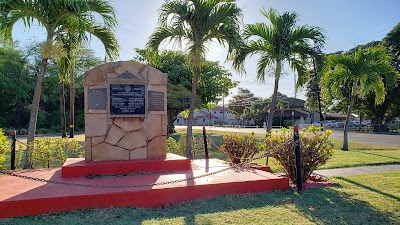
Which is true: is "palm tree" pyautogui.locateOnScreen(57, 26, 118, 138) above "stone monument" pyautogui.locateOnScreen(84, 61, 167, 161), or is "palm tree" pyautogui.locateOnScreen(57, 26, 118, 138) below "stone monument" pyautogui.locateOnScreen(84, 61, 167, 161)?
above

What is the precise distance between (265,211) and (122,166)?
326 cm

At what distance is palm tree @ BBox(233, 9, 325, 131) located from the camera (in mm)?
10836

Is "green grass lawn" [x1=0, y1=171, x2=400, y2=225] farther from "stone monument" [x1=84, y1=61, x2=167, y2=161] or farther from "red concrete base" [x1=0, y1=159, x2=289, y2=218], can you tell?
"stone monument" [x1=84, y1=61, x2=167, y2=161]

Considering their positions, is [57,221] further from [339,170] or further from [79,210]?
[339,170]

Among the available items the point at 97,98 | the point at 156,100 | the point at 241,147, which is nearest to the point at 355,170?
the point at 241,147

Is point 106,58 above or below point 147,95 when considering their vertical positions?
above

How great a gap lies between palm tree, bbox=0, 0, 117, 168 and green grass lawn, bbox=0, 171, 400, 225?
199 inches

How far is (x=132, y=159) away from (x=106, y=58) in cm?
349

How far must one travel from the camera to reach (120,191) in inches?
200

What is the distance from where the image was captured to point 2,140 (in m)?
7.48

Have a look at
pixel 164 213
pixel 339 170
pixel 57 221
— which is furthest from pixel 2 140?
pixel 339 170

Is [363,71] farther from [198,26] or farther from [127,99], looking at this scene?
[127,99]

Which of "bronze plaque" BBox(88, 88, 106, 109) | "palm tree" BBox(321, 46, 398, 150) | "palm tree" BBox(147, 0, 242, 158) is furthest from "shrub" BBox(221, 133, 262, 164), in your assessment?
"palm tree" BBox(321, 46, 398, 150)

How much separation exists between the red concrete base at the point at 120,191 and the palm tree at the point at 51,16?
375 cm
